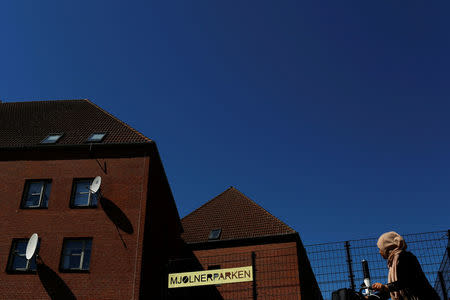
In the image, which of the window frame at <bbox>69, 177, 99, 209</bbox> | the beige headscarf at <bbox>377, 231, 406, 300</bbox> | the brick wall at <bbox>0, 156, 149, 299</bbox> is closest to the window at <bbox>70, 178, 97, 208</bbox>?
the window frame at <bbox>69, 177, 99, 209</bbox>

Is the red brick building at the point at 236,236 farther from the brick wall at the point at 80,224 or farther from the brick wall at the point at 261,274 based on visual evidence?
the brick wall at the point at 80,224

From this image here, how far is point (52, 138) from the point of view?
65.5ft

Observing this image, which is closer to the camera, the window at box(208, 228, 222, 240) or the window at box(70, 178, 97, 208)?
the window at box(70, 178, 97, 208)

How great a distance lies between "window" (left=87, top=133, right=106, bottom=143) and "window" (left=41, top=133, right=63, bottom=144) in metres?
1.57

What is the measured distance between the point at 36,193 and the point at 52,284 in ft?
13.8

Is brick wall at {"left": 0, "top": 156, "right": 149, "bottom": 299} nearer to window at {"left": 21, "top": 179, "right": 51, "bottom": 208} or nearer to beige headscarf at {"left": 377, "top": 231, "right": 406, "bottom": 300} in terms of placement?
window at {"left": 21, "top": 179, "right": 51, "bottom": 208}

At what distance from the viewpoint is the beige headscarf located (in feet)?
→ 17.0

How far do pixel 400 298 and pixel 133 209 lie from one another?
13773 mm

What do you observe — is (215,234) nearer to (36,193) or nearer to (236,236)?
(236,236)

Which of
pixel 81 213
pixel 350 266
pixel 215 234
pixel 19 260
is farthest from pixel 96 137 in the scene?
pixel 350 266

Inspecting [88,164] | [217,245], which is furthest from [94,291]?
[217,245]

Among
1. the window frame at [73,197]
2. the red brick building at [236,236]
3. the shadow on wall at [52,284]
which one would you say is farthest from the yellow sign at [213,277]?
the red brick building at [236,236]

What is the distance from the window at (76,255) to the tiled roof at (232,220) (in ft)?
34.4

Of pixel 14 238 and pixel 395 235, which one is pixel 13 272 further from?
pixel 395 235
